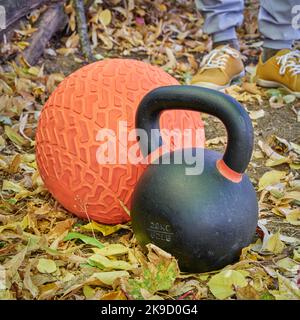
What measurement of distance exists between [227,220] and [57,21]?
2786 mm

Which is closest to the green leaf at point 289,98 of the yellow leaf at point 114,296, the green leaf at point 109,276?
the green leaf at point 109,276

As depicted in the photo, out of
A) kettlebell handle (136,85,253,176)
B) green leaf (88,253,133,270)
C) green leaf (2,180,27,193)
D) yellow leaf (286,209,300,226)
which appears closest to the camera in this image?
kettlebell handle (136,85,253,176)

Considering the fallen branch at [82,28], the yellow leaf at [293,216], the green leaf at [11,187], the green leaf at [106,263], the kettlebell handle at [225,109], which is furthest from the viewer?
the fallen branch at [82,28]

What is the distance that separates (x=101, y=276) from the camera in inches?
70.8

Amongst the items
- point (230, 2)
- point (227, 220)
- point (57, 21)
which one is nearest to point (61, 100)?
point (227, 220)

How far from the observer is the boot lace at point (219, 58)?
11.6 feet

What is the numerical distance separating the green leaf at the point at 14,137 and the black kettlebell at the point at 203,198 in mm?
1210

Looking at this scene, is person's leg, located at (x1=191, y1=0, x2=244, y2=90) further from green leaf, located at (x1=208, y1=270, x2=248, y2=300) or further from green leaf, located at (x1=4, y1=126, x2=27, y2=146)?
green leaf, located at (x1=208, y1=270, x2=248, y2=300)

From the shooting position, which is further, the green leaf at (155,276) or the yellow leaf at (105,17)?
the yellow leaf at (105,17)

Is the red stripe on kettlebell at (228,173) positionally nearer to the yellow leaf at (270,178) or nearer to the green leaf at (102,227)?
the green leaf at (102,227)

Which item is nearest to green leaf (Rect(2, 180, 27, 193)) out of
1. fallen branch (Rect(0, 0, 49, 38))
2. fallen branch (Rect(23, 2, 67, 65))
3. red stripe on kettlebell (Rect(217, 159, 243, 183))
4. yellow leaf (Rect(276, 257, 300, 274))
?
red stripe on kettlebell (Rect(217, 159, 243, 183))

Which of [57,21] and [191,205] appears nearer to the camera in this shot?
[191,205]

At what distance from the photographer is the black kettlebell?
5.70ft

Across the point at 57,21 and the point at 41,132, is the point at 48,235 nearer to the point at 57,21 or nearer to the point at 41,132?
the point at 41,132
